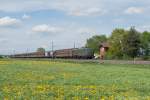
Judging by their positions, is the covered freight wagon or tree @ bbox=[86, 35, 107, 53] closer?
the covered freight wagon

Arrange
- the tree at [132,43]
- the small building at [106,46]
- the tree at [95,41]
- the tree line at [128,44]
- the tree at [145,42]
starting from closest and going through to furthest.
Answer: the tree at [132,43]
the tree line at [128,44]
the tree at [145,42]
the small building at [106,46]
the tree at [95,41]

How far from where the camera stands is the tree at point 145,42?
122 meters

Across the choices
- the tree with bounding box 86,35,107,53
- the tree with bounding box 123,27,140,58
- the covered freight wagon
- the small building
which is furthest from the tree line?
the tree with bounding box 86,35,107,53

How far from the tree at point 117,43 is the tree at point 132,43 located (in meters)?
2.28

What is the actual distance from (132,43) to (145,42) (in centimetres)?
878

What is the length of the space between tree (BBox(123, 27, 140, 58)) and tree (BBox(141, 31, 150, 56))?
4008 millimetres

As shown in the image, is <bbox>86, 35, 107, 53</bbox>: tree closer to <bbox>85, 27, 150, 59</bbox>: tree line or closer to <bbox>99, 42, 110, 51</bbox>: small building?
<bbox>99, 42, 110, 51</bbox>: small building

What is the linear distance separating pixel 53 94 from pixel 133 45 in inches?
4118

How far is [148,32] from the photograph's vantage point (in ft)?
442

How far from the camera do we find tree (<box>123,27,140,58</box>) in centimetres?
11638

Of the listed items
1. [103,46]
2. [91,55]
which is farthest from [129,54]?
[103,46]

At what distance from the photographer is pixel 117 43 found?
12419 cm

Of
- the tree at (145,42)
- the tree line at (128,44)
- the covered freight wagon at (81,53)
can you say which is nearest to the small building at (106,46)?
the tree line at (128,44)

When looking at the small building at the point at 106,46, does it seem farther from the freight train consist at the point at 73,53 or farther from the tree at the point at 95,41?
the freight train consist at the point at 73,53
